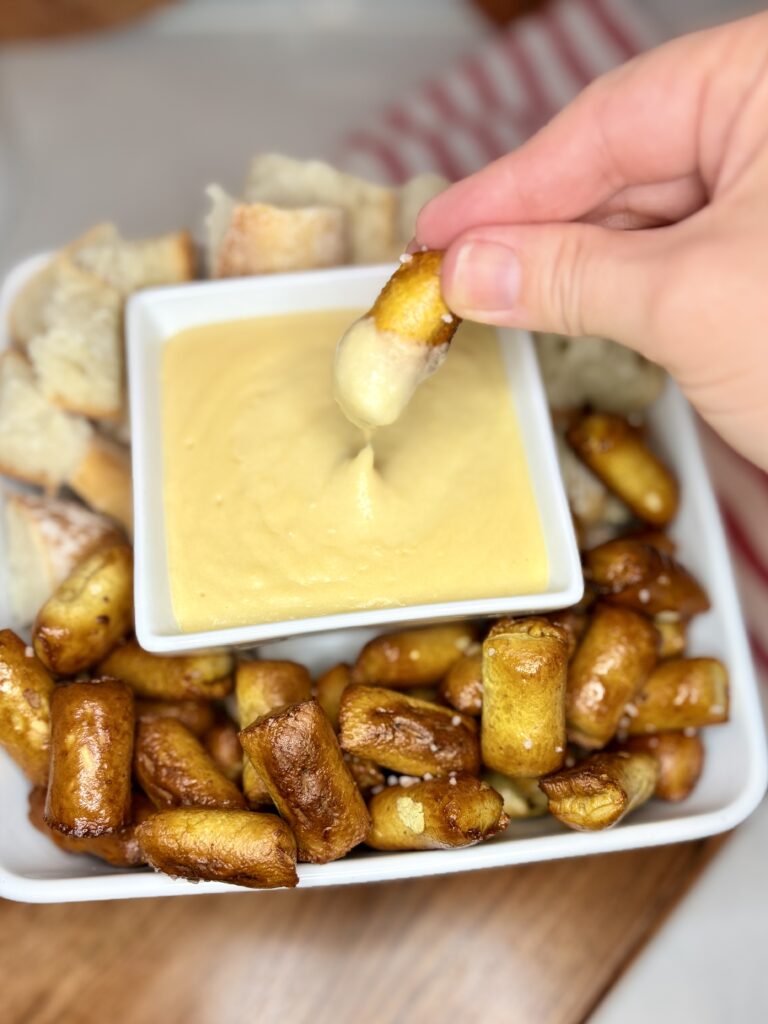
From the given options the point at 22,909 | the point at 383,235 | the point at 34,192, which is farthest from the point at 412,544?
the point at 34,192

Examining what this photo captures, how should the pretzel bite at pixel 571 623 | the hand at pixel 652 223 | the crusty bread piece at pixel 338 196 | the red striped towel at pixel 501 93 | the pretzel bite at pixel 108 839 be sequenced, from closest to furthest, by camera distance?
the hand at pixel 652 223 < the pretzel bite at pixel 108 839 < the pretzel bite at pixel 571 623 < the crusty bread piece at pixel 338 196 < the red striped towel at pixel 501 93

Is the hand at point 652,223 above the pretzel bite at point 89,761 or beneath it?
above

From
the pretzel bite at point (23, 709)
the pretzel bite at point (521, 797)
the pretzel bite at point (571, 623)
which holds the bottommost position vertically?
the pretzel bite at point (521, 797)

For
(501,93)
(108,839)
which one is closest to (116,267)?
(108,839)

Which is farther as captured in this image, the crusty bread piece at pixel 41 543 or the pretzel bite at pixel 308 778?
the crusty bread piece at pixel 41 543

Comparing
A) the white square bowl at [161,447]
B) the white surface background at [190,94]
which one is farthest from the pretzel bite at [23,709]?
the white surface background at [190,94]

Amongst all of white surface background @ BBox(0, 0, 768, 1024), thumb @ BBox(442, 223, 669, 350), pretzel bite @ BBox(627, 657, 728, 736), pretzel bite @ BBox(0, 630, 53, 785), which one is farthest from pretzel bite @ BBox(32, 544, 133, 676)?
white surface background @ BBox(0, 0, 768, 1024)

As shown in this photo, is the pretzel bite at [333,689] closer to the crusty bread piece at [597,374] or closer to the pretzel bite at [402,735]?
the pretzel bite at [402,735]
